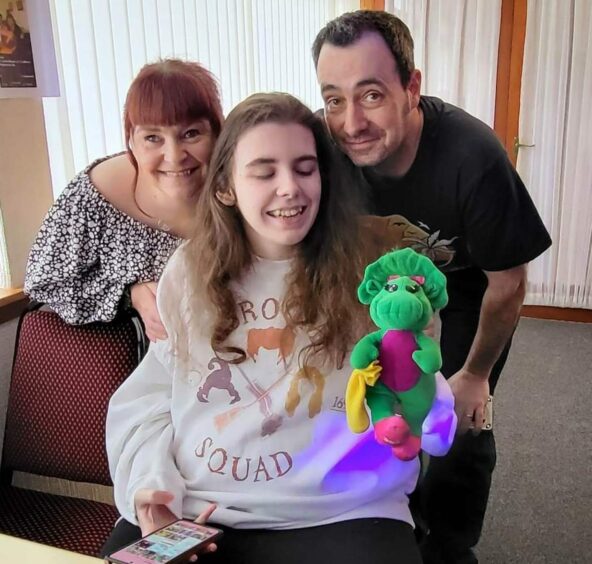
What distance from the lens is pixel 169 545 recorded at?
906 mm

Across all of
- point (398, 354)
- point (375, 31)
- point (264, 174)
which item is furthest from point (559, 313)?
point (398, 354)

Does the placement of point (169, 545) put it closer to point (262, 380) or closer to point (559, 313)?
point (262, 380)

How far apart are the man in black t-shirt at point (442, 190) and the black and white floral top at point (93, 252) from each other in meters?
0.47

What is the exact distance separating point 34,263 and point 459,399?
0.97 metres

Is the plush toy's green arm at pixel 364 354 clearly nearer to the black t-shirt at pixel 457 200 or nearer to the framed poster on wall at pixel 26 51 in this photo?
the black t-shirt at pixel 457 200

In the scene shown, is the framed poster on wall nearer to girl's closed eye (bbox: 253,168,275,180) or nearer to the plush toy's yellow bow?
girl's closed eye (bbox: 253,168,275,180)

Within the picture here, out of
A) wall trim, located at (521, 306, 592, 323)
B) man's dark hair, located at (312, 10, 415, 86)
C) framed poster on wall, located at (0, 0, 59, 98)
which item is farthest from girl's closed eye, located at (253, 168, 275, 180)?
wall trim, located at (521, 306, 592, 323)

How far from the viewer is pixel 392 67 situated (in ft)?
4.02

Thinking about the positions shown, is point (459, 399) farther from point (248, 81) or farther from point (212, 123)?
point (248, 81)

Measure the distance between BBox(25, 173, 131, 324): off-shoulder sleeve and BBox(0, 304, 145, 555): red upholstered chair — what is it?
68mm

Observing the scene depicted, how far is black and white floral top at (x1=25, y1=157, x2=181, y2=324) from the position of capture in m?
1.43

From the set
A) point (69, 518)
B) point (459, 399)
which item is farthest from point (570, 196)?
point (69, 518)

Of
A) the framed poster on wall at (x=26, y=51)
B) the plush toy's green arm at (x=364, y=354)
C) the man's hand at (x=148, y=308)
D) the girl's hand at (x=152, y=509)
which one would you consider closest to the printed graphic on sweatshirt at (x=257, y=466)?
the girl's hand at (x=152, y=509)

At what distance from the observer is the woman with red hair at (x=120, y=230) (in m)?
1.33
